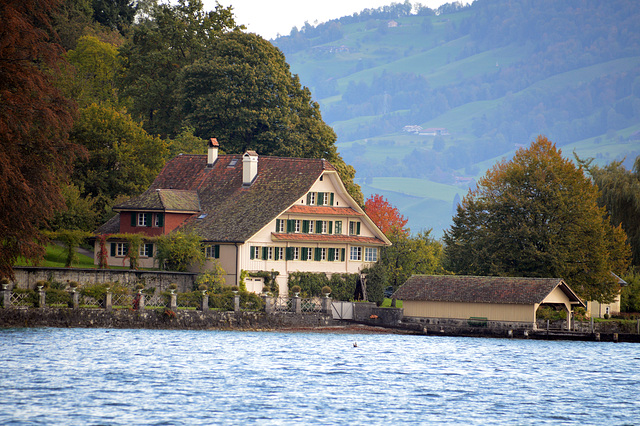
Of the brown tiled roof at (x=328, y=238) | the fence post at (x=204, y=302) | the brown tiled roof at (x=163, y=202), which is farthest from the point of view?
the brown tiled roof at (x=163, y=202)

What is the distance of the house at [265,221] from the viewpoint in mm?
78125

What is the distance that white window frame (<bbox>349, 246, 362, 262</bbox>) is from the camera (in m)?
81.8

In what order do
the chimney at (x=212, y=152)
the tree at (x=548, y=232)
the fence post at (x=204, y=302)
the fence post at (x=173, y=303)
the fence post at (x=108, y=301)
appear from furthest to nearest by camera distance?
the chimney at (x=212, y=152), the tree at (x=548, y=232), the fence post at (x=204, y=302), the fence post at (x=173, y=303), the fence post at (x=108, y=301)

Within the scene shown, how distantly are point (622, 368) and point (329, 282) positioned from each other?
2607cm

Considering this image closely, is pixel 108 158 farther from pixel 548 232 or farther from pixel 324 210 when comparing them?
pixel 548 232

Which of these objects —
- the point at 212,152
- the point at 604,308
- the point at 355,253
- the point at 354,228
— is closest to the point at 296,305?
the point at 355,253

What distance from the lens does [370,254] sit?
3258 inches

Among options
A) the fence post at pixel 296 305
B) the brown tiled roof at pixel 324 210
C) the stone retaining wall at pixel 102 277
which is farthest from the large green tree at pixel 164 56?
the fence post at pixel 296 305

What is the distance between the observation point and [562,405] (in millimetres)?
42406

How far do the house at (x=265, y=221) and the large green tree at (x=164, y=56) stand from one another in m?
19.5

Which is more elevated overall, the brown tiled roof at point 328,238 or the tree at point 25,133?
the tree at point 25,133

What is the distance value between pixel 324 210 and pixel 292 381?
36077mm

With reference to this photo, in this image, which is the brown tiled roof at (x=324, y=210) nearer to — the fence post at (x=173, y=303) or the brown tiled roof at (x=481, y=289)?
the brown tiled roof at (x=481, y=289)

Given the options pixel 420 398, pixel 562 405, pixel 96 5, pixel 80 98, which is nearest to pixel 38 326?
pixel 420 398
